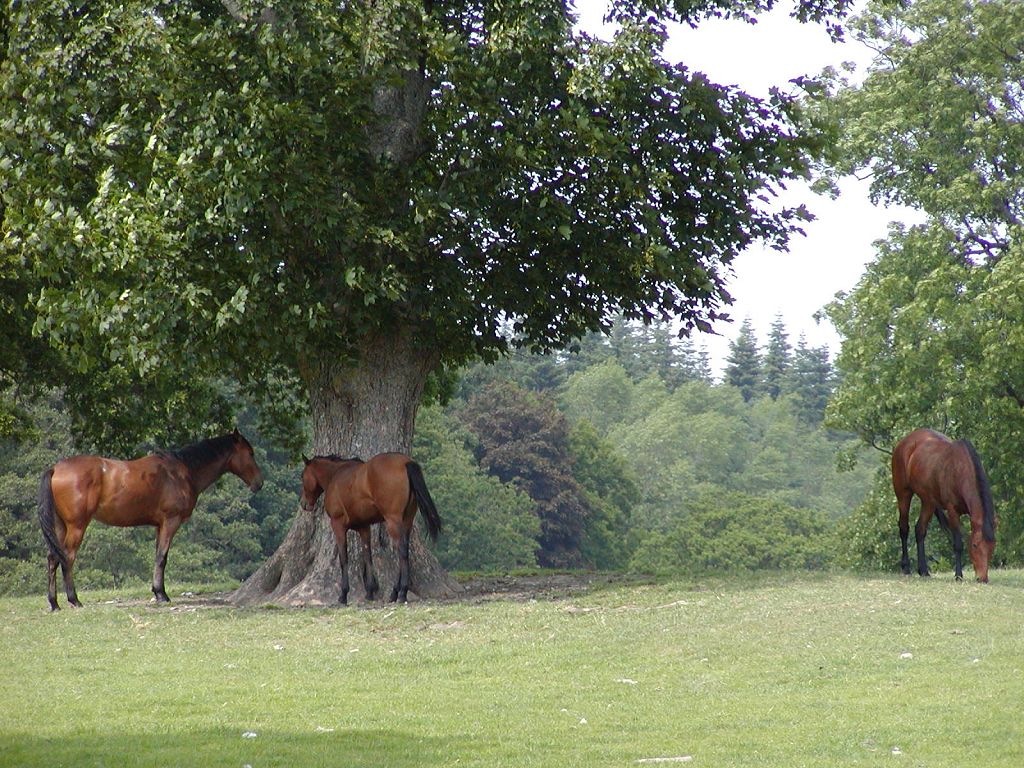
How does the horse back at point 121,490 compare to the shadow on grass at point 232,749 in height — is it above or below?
above

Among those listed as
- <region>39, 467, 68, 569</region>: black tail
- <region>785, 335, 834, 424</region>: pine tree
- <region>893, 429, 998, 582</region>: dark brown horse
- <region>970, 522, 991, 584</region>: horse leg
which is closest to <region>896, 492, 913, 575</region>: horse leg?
<region>893, 429, 998, 582</region>: dark brown horse

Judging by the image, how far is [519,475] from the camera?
3179 inches

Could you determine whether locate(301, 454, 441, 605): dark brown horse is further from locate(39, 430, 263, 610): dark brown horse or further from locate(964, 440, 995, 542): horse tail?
locate(964, 440, 995, 542): horse tail

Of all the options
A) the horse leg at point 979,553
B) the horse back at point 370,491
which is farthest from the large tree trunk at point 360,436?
the horse leg at point 979,553

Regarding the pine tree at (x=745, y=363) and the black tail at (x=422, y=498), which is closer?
the black tail at (x=422, y=498)

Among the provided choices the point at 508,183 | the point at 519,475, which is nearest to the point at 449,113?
the point at 508,183

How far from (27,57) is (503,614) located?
992 cm

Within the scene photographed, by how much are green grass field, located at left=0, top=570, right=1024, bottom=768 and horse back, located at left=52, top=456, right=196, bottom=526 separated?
1.52 meters

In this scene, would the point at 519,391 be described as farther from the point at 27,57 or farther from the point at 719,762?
the point at 719,762

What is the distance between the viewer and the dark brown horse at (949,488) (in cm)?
1969

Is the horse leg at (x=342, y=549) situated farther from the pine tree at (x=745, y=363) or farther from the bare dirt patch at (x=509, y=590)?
the pine tree at (x=745, y=363)

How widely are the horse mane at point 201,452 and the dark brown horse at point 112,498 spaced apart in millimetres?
15

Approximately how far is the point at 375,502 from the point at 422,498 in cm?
74

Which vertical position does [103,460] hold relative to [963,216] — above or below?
below
